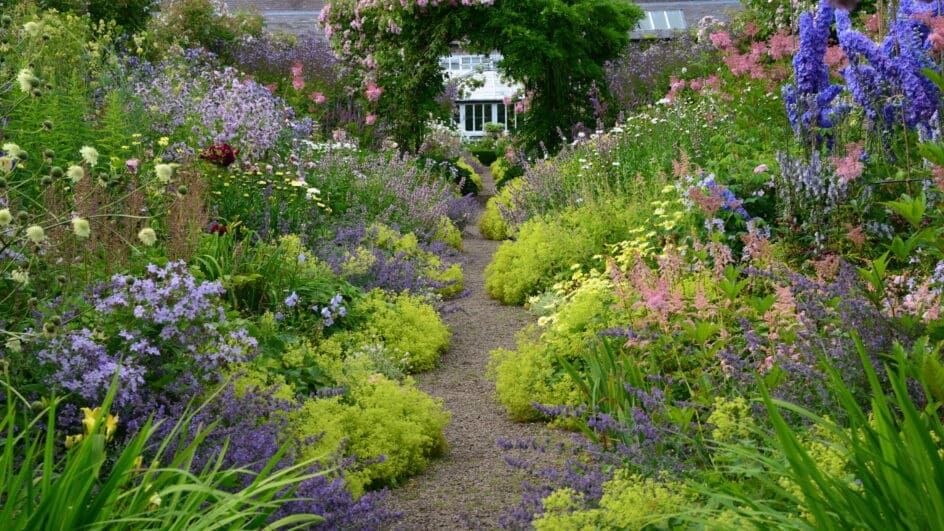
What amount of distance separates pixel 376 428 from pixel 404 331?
1.78 metres

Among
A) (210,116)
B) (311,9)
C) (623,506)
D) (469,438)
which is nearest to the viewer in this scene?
(623,506)

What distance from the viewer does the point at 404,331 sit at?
5.56 m

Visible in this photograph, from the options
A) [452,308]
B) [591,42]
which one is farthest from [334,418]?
[591,42]

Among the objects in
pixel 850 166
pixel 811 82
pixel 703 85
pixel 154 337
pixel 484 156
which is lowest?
pixel 484 156

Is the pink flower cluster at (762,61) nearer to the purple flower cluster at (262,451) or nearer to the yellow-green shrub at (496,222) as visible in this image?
the yellow-green shrub at (496,222)

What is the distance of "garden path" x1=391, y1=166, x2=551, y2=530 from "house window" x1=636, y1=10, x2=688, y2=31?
1177 inches

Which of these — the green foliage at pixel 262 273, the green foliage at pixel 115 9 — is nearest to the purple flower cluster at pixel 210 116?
the green foliage at pixel 262 273

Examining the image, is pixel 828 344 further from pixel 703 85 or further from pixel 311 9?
pixel 311 9

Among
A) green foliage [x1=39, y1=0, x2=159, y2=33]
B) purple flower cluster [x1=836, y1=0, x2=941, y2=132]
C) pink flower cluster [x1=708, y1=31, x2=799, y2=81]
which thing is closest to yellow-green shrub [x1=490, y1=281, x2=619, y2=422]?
purple flower cluster [x1=836, y1=0, x2=941, y2=132]

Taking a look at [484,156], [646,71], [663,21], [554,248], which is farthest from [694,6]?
[554,248]

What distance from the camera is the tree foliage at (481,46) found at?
1294 centimetres

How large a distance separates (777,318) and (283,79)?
42.9ft

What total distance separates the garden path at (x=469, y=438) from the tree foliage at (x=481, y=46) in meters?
6.84

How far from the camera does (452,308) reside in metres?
6.91
